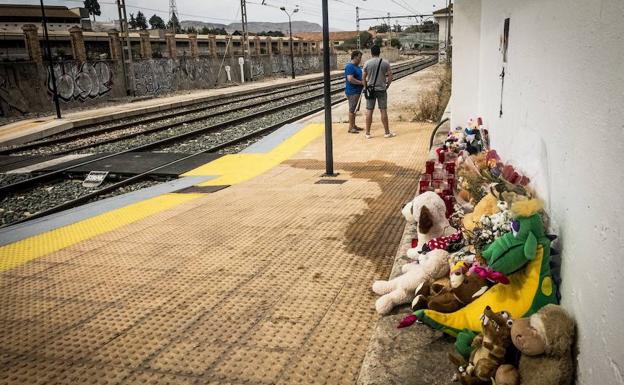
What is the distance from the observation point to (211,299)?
10.3 feet

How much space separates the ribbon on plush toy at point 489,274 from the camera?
1.97m

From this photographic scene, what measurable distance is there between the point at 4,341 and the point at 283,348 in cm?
163

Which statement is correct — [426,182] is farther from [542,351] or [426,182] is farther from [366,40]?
[366,40]

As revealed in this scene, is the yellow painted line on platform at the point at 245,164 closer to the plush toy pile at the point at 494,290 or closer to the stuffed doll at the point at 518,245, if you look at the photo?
the plush toy pile at the point at 494,290

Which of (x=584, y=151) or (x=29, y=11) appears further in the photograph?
(x=29, y=11)

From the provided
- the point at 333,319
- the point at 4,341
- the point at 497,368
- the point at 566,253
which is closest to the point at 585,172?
the point at 566,253

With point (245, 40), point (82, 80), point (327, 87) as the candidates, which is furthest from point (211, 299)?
point (245, 40)

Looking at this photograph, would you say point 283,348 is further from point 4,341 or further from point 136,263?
point 136,263

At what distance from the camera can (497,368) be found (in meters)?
1.80

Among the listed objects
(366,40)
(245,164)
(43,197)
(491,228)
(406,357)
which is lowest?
(43,197)

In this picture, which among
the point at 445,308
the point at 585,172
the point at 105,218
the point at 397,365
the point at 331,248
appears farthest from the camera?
the point at 105,218

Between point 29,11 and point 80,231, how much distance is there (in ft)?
242

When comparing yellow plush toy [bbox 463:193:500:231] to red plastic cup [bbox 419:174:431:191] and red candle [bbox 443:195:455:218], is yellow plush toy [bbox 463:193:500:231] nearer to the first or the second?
red candle [bbox 443:195:455:218]

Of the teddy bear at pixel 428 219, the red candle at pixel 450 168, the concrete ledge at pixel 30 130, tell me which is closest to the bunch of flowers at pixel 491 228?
the teddy bear at pixel 428 219
